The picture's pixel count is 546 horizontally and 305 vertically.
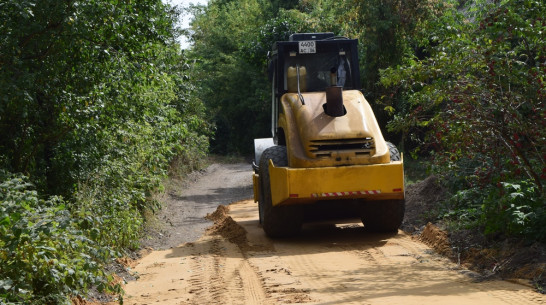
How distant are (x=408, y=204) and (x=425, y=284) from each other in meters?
6.83

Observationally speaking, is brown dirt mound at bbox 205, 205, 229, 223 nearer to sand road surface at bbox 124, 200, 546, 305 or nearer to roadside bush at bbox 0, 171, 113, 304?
sand road surface at bbox 124, 200, 546, 305

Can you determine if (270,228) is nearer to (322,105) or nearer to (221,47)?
(322,105)

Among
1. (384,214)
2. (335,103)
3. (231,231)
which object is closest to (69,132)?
(335,103)

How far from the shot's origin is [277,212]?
12.3m

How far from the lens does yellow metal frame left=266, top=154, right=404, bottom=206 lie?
11484mm

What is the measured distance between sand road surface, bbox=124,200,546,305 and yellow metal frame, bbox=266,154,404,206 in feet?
2.75

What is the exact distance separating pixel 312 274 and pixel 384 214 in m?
3.20

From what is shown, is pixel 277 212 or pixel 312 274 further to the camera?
pixel 277 212

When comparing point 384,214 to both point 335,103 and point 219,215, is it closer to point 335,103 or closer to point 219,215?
point 335,103

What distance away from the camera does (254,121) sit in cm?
4772

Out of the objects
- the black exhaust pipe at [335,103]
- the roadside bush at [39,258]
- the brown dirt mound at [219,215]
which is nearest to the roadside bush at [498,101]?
the black exhaust pipe at [335,103]

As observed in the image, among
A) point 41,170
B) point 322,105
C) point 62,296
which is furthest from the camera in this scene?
point 322,105

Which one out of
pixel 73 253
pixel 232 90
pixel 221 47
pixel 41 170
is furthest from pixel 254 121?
pixel 73 253

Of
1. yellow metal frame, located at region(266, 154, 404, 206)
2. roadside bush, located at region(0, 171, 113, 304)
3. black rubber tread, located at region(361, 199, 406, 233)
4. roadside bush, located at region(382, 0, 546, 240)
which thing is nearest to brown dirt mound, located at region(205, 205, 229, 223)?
black rubber tread, located at region(361, 199, 406, 233)
